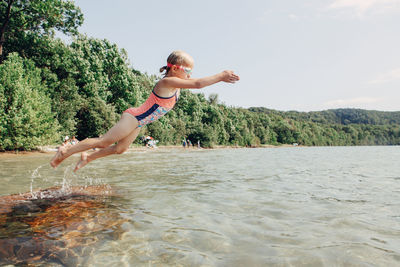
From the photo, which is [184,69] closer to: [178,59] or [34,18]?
[178,59]

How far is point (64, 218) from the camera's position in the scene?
464cm

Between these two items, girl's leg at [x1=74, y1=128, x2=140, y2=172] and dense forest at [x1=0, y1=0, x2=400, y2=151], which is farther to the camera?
dense forest at [x1=0, y1=0, x2=400, y2=151]

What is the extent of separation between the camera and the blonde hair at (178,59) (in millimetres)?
4633

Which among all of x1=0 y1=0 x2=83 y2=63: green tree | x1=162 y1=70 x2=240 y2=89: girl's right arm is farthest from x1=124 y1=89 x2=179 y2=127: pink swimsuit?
x1=0 y1=0 x2=83 y2=63: green tree

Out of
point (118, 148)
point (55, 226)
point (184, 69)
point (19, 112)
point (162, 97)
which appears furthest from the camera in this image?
point (19, 112)

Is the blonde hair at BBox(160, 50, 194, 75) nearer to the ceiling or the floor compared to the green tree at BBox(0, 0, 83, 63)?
nearer to the floor

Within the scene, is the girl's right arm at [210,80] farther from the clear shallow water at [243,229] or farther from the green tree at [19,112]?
the green tree at [19,112]

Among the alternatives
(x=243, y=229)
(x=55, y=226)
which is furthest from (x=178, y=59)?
(x=55, y=226)

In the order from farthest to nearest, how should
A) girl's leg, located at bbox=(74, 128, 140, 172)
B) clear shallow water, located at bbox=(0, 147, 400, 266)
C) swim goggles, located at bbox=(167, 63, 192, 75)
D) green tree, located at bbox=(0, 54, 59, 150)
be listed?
1. green tree, located at bbox=(0, 54, 59, 150)
2. girl's leg, located at bbox=(74, 128, 140, 172)
3. swim goggles, located at bbox=(167, 63, 192, 75)
4. clear shallow water, located at bbox=(0, 147, 400, 266)

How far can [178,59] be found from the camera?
464 centimetres

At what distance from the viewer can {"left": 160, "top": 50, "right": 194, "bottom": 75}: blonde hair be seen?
4.63 metres

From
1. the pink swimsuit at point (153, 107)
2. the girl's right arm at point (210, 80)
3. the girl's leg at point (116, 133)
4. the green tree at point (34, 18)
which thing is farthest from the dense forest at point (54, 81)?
the girl's right arm at point (210, 80)

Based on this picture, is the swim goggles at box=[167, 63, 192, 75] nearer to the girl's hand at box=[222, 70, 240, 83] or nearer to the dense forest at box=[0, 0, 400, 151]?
the girl's hand at box=[222, 70, 240, 83]

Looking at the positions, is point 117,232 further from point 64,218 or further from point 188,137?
point 188,137
